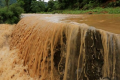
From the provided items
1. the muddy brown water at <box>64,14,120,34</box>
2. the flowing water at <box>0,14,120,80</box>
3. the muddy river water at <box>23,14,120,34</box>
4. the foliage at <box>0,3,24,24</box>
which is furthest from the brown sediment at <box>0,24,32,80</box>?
the foliage at <box>0,3,24,24</box>

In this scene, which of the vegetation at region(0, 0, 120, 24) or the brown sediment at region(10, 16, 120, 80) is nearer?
the brown sediment at region(10, 16, 120, 80)

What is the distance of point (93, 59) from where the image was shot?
3.04 metres

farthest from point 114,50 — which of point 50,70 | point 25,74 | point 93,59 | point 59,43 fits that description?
point 25,74

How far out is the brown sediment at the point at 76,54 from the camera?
2.83 meters

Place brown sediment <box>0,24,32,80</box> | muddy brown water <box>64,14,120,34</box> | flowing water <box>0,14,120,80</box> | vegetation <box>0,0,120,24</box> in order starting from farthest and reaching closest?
vegetation <box>0,0,120,24</box>
brown sediment <box>0,24,32,80</box>
muddy brown water <box>64,14,120,34</box>
flowing water <box>0,14,120,80</box>

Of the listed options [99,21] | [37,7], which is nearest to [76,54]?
[99,21]

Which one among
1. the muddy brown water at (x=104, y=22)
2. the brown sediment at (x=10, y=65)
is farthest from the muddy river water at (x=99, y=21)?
the brown sediment at (x=10, y=65)

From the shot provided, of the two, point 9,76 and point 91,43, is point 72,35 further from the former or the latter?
point 9,76

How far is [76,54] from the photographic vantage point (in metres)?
3.27

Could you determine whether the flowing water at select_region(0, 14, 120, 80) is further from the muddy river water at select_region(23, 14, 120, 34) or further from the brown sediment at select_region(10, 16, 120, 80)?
the muddy river water at select_region(23, 14, 120, 34)

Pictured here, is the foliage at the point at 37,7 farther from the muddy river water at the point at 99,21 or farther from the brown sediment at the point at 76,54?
the brown sediment at the point at 76,54

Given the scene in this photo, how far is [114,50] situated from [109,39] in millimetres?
260

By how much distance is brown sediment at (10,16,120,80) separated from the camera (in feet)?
9.30

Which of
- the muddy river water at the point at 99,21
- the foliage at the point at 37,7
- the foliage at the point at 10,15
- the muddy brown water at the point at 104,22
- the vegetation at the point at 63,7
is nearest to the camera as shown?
the muddy brown water at the point at 104,22
